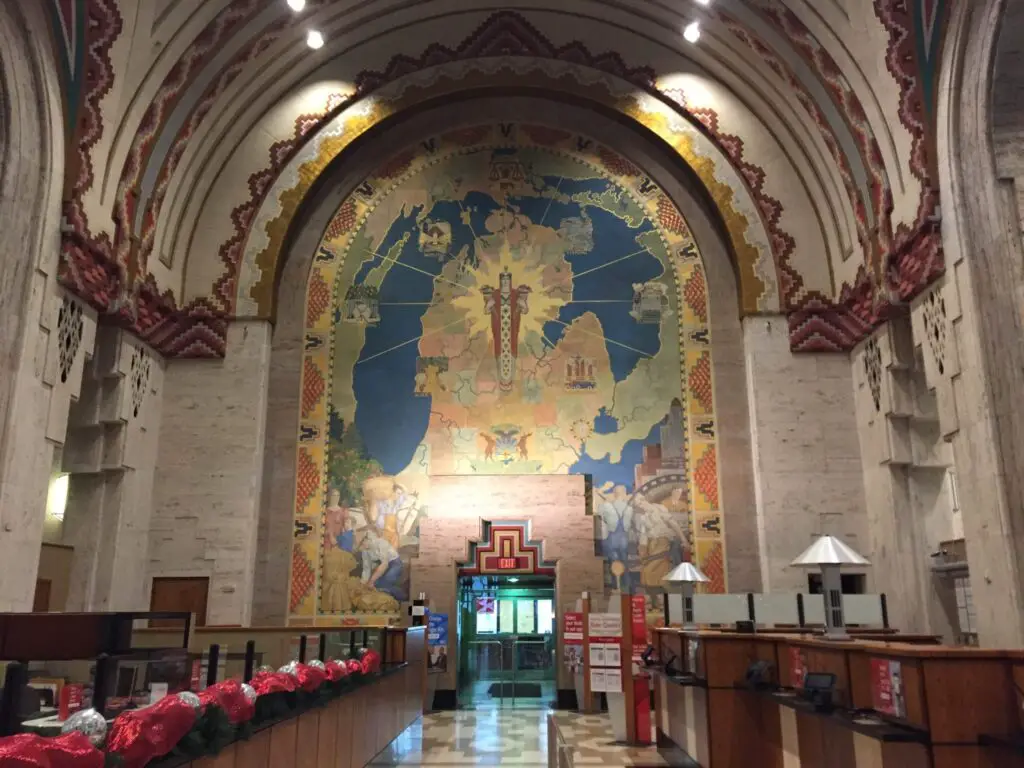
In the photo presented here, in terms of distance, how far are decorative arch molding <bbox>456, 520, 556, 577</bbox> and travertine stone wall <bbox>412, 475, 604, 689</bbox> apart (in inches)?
3.7

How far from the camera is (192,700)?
10.5ft

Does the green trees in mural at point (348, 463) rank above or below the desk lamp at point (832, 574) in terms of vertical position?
above

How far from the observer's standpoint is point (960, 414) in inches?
359

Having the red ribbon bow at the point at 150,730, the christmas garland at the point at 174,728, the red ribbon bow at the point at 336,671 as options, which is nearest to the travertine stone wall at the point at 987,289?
the red ribbon bow at the point at 336,671

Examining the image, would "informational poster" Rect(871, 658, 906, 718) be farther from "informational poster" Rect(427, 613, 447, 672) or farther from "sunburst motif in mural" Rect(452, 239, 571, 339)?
"sunburst motif in mural" Rect(452, 239, 571, 339)

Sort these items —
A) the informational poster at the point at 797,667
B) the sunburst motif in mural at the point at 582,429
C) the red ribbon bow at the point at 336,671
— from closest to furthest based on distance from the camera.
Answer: the informational poster at the point at 797,667 < the red ribbon bow at the point at 336,671 < the sunburst motif in mural at the point at 582,429

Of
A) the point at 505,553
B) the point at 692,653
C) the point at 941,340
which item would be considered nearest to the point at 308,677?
the point at 692,653

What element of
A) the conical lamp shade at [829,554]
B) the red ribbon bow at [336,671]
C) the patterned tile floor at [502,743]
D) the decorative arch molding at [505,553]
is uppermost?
the decorative arch molding at [505,553]

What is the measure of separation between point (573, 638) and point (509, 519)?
217 centimetres

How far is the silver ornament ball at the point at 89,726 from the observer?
101 inches

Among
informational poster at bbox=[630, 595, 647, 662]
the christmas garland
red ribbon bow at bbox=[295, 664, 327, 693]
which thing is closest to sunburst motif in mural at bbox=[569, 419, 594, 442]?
informational poster at bbox=[630, 595, 647, 662]

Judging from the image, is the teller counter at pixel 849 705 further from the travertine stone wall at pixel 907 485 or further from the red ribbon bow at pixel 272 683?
the travertine stone wall at pixel 907 485

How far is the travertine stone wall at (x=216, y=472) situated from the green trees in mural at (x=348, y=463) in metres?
1.13

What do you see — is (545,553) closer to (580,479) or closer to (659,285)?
(580,479)
